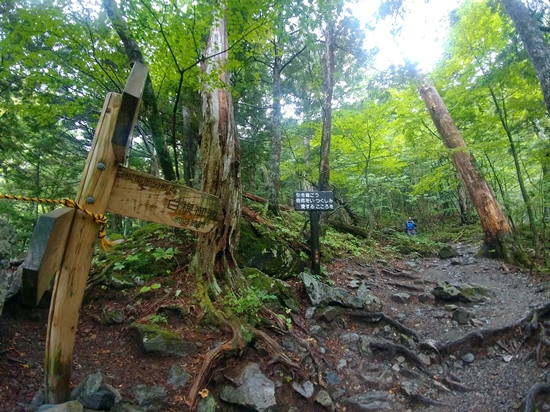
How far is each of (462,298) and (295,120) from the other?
11.5 meters

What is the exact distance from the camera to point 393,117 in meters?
11.8

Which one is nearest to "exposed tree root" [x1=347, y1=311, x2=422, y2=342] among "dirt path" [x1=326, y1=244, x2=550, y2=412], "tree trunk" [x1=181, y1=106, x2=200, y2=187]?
"dirt path" [x1=326, y1=244, x2=550, y2=412]

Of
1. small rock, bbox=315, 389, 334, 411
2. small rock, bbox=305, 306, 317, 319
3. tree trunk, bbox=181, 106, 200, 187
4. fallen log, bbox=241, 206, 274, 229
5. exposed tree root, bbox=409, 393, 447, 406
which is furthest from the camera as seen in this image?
tree trunk, bbox=181, 106, 200, 187

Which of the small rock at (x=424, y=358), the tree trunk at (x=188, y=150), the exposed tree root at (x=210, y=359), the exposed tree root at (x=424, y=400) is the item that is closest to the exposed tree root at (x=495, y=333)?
the small rock at (x=424, y=358)

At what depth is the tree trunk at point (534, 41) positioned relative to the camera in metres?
4.85

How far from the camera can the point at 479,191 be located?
10.2 meters

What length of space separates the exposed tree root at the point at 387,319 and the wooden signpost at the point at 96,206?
4.46 meters

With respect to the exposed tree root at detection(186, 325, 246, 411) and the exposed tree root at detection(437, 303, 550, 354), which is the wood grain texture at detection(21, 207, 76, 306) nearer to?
the exposed tree root at detection(186, 325, 246, 411)

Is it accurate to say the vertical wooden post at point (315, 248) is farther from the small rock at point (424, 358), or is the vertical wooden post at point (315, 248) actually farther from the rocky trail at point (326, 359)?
the small rock at point (424, 358)

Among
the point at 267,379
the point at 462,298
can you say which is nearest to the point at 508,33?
the point at 462,298

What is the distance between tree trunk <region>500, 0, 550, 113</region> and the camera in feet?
15.9

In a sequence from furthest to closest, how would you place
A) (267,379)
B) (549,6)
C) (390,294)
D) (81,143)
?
(81,143) → (390,294) → (549,6) → (267,379)

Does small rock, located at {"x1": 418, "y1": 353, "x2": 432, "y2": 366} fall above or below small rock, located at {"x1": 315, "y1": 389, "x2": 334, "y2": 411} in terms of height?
above

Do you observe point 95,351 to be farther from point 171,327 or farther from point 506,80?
point 506,80
